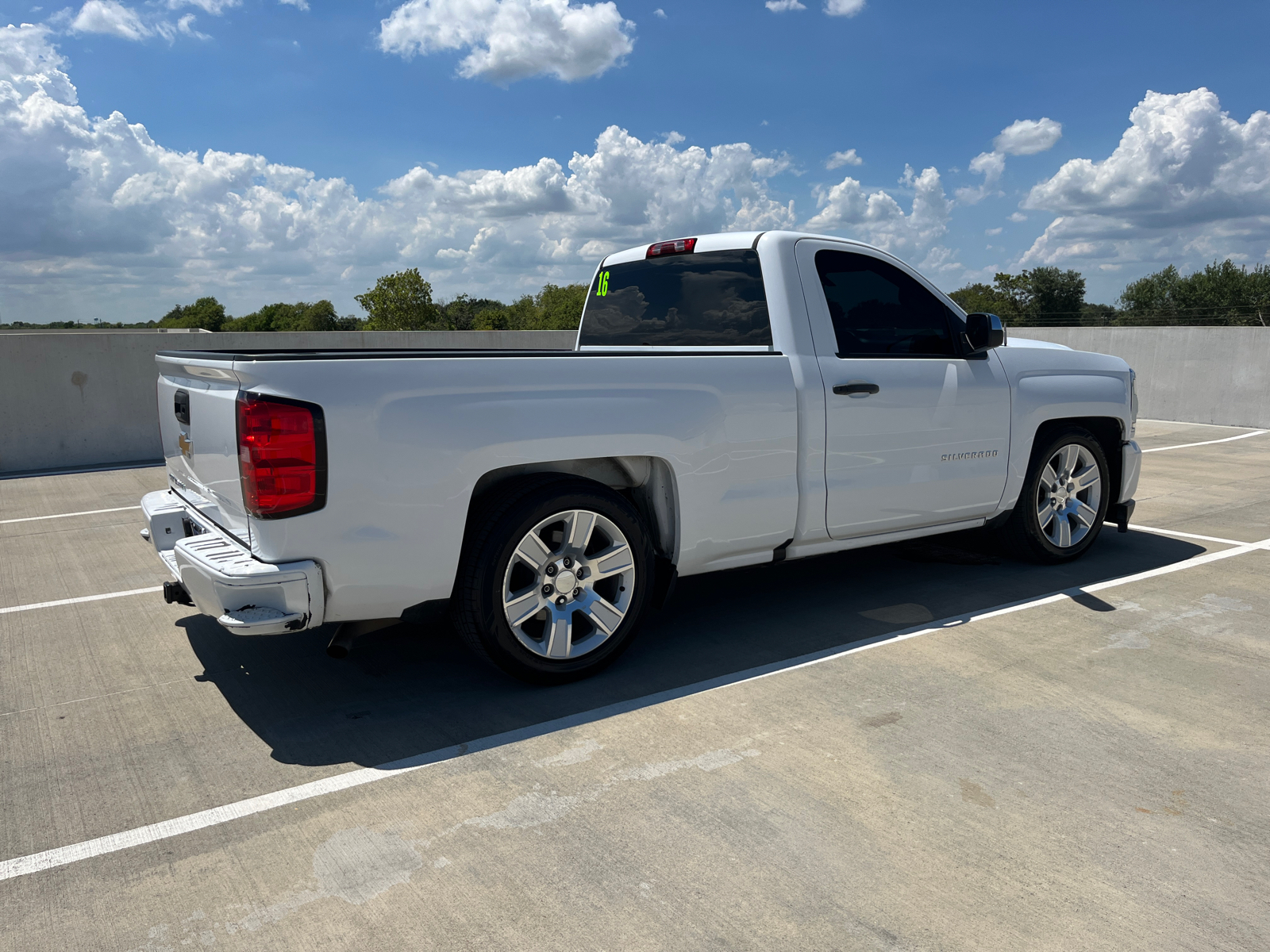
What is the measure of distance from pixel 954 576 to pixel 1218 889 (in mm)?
3266

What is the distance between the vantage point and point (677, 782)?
306 cm

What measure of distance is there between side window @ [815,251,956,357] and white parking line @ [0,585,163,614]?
171 inches

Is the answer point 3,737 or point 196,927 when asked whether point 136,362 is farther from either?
point 196,927

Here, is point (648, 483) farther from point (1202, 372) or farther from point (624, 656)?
point (1202, 372)

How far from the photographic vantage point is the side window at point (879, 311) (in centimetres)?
469

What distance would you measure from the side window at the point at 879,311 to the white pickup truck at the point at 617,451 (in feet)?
0.05

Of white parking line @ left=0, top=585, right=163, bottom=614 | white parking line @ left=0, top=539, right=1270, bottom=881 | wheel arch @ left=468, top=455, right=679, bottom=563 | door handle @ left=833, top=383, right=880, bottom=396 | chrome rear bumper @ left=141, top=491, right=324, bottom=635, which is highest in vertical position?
door handle @ left=833, top=383, right=880, bottom=396

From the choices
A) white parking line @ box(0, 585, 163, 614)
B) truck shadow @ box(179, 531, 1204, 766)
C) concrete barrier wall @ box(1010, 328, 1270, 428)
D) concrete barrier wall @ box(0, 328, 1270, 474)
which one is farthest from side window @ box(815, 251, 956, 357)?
concrete barrier wall @ box(1010, 328, 1270, 428)

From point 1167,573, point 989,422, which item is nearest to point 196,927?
point 989,422

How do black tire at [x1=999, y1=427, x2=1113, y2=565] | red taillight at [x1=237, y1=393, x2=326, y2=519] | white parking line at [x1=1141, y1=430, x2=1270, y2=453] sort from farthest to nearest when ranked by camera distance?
1. white parking line at [x1=1141, y1=430, x2=1270, y2=453]
2. black tire at [x1=999, y1=427, x2=1113, y2=565]
3. red taillight at [x1=237, y1=393, x2=326, y2=519]

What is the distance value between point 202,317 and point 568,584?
153190mm

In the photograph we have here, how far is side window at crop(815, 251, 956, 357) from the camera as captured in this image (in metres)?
4.69

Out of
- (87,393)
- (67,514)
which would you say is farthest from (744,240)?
(87,393)

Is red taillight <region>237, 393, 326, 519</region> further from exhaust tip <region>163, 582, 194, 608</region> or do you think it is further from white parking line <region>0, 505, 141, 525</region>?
white parking line <region>0, 505, 141, 525</region>
